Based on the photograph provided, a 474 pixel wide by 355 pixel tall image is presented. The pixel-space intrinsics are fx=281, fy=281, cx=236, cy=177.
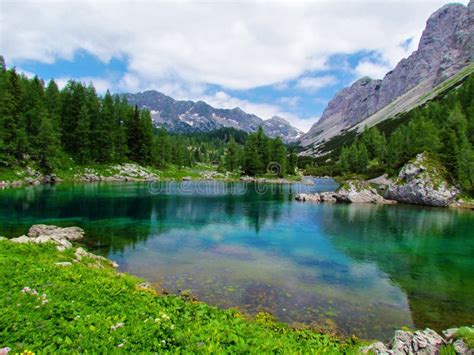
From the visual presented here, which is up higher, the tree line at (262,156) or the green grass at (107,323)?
the tree line at (262,156)

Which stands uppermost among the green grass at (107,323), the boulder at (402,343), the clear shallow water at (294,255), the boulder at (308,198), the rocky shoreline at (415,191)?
the rocky shoreline at (415,191)

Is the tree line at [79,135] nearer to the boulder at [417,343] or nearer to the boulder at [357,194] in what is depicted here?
the boulder at [357,194]

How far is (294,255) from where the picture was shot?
92.7ft

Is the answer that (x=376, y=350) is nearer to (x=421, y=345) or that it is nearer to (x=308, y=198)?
(x=421, y=345)

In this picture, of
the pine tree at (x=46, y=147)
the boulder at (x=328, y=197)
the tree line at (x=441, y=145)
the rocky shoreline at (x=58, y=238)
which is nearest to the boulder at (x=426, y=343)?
the rocky shoreline at (x=58, y=238)

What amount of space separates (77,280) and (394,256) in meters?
28.9

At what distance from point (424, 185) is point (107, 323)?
77.8 metres

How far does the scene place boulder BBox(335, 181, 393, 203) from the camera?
231ft

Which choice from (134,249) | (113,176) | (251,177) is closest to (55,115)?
(113,176)

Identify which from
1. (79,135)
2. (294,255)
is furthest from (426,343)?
(79,135)

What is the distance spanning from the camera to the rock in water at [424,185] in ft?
222

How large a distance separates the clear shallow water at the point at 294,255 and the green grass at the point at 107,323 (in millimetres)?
4674

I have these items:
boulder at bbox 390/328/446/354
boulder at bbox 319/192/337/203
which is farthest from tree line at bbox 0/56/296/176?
boulder at bbox 390/328/446/354

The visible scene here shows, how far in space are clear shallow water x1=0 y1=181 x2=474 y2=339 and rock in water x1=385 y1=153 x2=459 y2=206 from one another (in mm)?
15299
